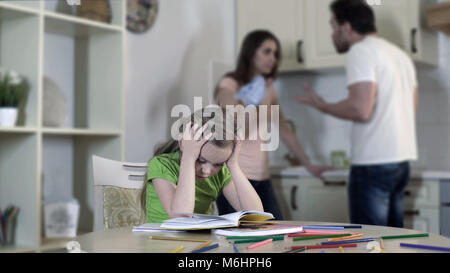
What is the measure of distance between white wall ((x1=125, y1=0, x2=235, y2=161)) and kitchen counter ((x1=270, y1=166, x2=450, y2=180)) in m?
0.62

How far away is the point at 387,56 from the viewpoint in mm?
2148

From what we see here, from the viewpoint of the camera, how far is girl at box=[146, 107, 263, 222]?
1041 mm

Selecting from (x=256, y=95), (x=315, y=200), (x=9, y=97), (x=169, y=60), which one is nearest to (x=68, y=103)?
(x=9, y=97)

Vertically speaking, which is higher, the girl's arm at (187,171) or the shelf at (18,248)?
the girl's arm at (187,171)

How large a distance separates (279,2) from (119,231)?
2422 mm

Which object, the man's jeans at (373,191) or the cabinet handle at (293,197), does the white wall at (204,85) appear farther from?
the man's jeans at (373,191)

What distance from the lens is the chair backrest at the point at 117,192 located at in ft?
3.83

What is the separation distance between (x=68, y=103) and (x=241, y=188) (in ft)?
5.05

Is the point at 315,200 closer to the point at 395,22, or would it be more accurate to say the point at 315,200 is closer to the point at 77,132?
the point at 395,22

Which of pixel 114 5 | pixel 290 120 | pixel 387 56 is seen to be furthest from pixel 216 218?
pixel 290 120

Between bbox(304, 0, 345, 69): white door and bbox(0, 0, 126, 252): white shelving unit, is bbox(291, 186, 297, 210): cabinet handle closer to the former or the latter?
bbox(304, 0, 345, 69): white door

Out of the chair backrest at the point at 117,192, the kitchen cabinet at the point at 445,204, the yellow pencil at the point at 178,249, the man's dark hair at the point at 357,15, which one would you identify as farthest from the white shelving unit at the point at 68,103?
the kitchen cabinet at the point at 445,204
